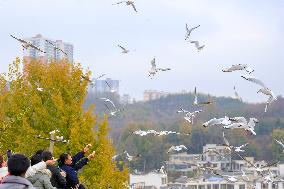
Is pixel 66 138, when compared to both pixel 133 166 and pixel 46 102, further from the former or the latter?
pixel 133 166

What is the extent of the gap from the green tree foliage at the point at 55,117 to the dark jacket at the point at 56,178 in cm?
1090

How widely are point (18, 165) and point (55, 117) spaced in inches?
624

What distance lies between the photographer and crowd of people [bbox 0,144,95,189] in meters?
5.12

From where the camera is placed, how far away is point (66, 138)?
19.9 metres

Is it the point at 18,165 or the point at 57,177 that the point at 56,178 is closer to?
the point at 57,177

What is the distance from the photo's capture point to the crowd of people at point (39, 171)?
512 centimetres

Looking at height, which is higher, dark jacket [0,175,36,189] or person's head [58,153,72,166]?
person's head [58,153,72,166]

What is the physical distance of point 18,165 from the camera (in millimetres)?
5258

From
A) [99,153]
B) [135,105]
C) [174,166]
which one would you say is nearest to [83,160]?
[99,153]

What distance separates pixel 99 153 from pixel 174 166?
6687 cm

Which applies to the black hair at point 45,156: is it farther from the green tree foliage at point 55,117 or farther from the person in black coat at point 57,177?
the green tree foliage at point 55,117

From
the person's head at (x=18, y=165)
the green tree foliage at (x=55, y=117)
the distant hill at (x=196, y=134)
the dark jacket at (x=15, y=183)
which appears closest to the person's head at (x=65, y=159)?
the person's head at (x=18, y=165)

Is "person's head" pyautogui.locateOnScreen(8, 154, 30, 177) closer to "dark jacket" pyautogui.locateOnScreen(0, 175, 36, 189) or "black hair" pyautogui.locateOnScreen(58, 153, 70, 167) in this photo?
"dark jacket" pyautogui.locateOnScreen(0, 175, 36, 189)

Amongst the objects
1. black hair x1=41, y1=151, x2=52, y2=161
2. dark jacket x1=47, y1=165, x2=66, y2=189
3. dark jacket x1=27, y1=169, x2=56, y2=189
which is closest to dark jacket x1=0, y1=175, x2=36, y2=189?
dark jacket x1=27, y1=169, x2=56, y2=189
